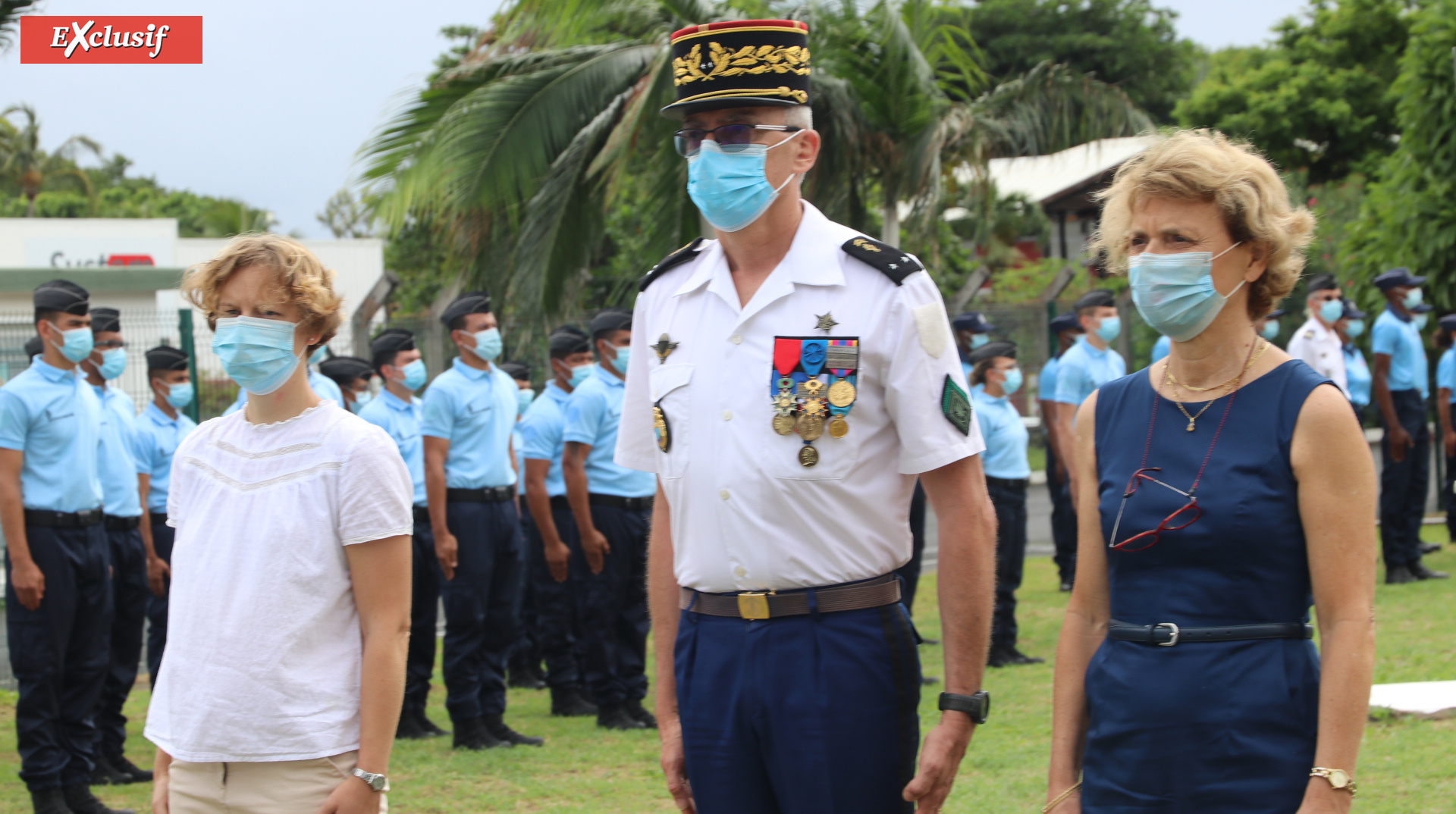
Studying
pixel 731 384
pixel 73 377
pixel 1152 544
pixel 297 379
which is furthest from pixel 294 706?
pixel 73 377

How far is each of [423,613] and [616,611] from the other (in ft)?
3.54

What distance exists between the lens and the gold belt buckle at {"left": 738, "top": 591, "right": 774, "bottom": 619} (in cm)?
279

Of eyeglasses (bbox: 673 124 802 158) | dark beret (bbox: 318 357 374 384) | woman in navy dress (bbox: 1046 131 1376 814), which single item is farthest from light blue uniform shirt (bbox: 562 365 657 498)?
woman in navy dress (bbox: 1046 131 1376 814)

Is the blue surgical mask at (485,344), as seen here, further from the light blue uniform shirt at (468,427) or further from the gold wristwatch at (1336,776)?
the gold wristwatch at (1336,776)

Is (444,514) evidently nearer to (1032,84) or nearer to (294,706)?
(294,706)

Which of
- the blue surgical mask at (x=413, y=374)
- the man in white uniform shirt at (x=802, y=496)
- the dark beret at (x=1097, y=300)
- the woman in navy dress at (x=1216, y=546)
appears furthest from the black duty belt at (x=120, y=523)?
the dark beret at (x=1097, y=300)

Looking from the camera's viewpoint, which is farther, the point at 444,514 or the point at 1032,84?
the point at 1032,84

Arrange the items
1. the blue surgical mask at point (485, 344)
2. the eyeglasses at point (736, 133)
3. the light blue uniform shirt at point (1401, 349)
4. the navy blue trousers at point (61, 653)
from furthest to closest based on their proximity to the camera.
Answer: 1. the light blue uniform shirt at point (1401, 349)
2. the blue surgical mask at point (485, 344)
3. the navy blue trousers at point (61, 653)
4. the eyeglasses at point (736, 133)

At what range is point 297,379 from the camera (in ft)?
10.1

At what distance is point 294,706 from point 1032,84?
1315 cm

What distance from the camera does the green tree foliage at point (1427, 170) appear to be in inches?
544

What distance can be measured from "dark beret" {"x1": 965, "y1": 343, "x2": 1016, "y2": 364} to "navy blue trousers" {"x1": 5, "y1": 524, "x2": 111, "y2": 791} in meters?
5.53

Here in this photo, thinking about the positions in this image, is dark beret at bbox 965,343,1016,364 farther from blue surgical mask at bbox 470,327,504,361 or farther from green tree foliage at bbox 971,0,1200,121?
green tree foliage at bbox 971,0,1200,121

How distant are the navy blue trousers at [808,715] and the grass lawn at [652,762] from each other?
114 inches
